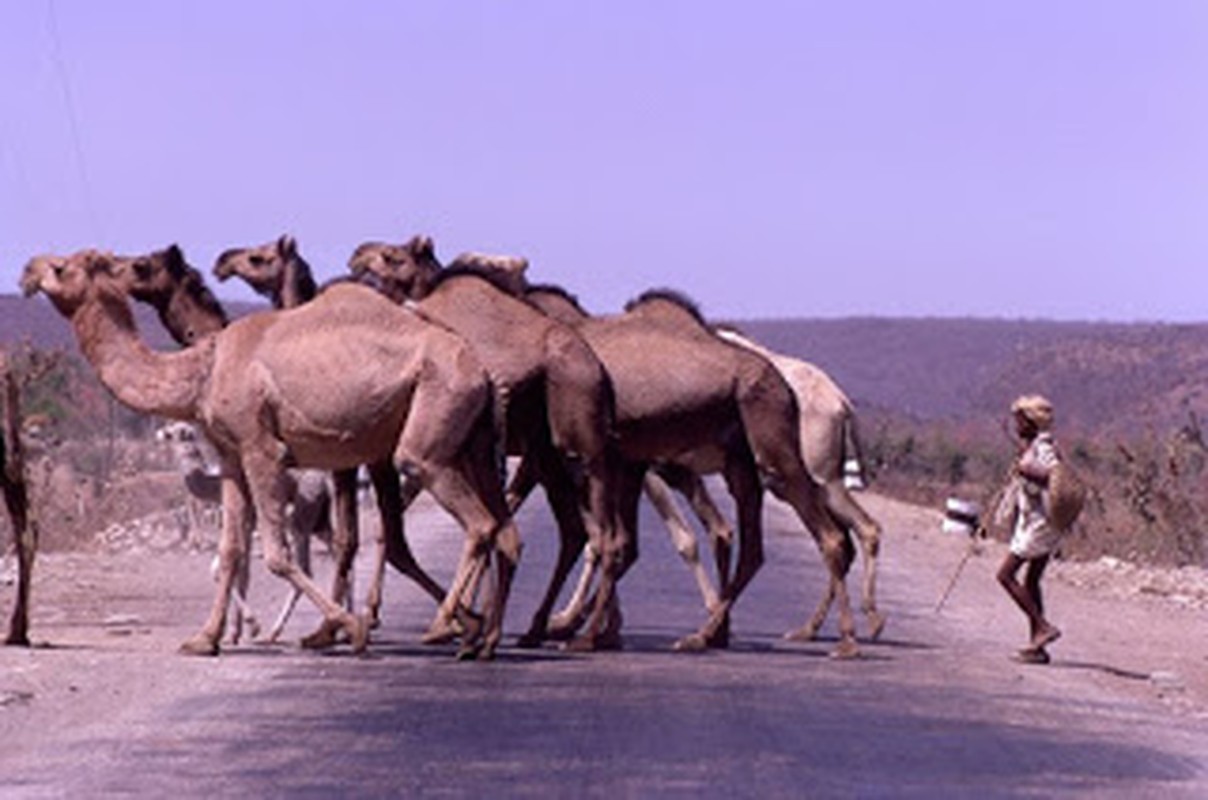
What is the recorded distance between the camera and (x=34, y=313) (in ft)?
439

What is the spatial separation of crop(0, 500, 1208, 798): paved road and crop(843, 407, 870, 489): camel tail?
5.56 feet

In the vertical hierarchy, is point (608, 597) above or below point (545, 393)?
below

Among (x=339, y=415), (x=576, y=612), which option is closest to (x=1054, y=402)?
(x=576, y=612)

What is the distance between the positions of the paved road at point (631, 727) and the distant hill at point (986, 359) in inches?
3083

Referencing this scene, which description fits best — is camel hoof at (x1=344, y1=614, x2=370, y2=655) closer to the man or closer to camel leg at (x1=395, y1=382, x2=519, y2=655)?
camel leg at (x1=395, y1=382, x2=519, y2=655)

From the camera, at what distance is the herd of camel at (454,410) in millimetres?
18500

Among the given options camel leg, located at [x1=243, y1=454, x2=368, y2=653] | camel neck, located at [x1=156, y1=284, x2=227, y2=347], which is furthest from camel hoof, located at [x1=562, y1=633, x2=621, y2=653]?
camel neck, located at [x1=156, y1=284, x2=227, y2=347]

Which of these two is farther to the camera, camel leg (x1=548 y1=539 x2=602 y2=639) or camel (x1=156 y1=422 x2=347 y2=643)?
camel leg (x1=548 y1=539 x2=602 y2=639)

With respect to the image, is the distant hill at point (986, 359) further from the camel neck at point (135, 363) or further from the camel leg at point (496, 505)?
the camel leg at point (496, 505)

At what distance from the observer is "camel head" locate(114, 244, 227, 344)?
19578mm

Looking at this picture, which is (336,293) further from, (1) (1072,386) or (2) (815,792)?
(1) (1072,386)

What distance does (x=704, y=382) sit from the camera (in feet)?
66.3

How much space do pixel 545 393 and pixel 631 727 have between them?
193 inches

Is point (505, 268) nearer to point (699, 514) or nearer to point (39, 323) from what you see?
point (699, 514)
